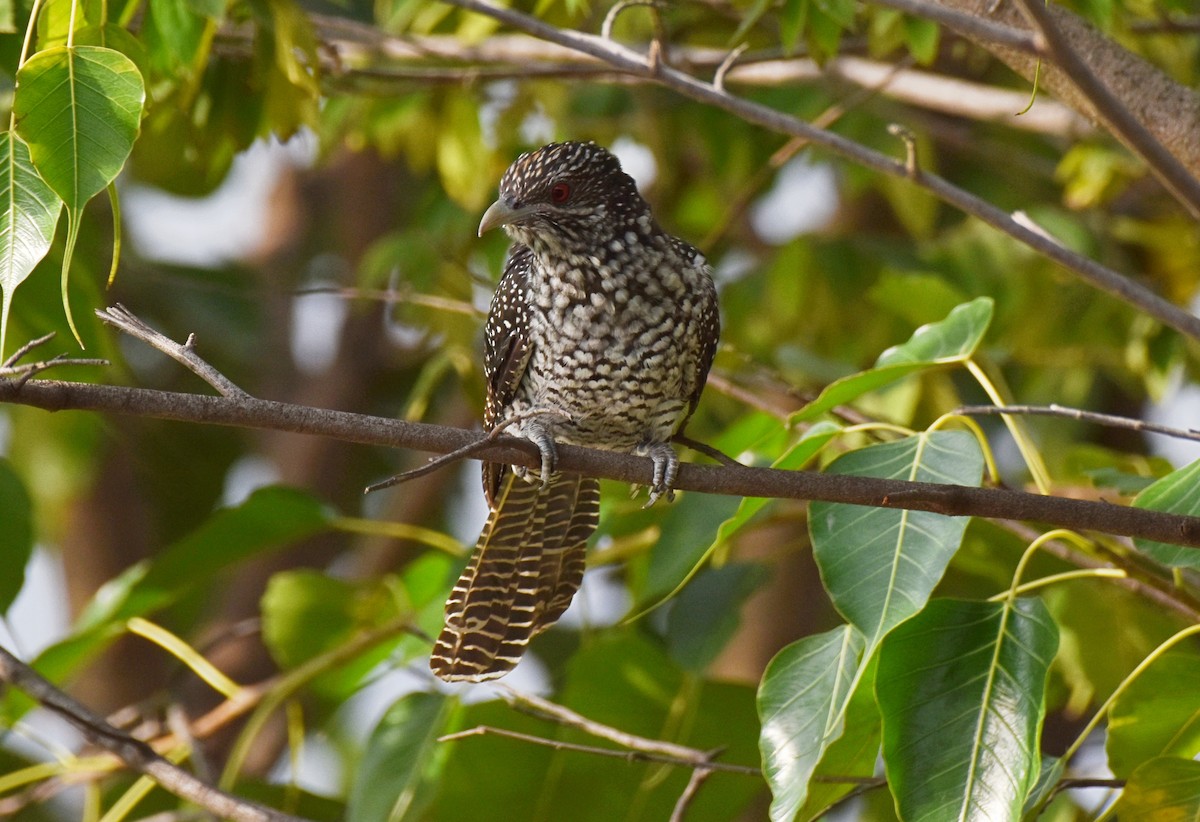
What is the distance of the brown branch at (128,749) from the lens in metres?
2.77

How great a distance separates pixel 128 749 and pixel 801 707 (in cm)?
144

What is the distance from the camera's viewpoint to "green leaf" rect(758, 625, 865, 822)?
2250mm

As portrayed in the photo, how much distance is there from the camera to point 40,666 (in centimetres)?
370

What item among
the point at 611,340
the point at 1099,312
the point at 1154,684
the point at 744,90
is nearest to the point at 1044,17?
the point at 1154,684

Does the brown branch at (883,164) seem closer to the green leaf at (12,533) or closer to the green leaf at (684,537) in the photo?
the green leaf at (684,537)

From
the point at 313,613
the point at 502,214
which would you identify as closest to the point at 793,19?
the point at 502,214

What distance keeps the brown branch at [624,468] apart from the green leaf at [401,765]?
4.15 ft

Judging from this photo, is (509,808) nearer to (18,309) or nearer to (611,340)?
(611,340)

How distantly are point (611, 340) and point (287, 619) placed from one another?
1.44 meters

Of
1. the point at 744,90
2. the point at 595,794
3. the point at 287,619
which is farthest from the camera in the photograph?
the point at 744,90

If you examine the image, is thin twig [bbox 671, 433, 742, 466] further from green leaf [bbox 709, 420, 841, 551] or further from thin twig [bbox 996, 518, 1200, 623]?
thin twig [bbox 996, 518, 1200, 623]

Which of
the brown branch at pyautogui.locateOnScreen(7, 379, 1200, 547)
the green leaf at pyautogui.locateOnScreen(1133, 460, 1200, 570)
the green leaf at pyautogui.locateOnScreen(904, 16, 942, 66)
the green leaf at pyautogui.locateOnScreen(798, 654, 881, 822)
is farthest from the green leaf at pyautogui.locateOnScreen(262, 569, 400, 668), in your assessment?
the green leaf at pyautogui.locateOnScreen(1133, 460, 1200, 570)

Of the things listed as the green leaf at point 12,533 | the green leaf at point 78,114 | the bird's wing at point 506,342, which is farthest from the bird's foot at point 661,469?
the green leaf at point 12,533

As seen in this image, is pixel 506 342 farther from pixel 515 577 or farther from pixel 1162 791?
pixel 1162 791
